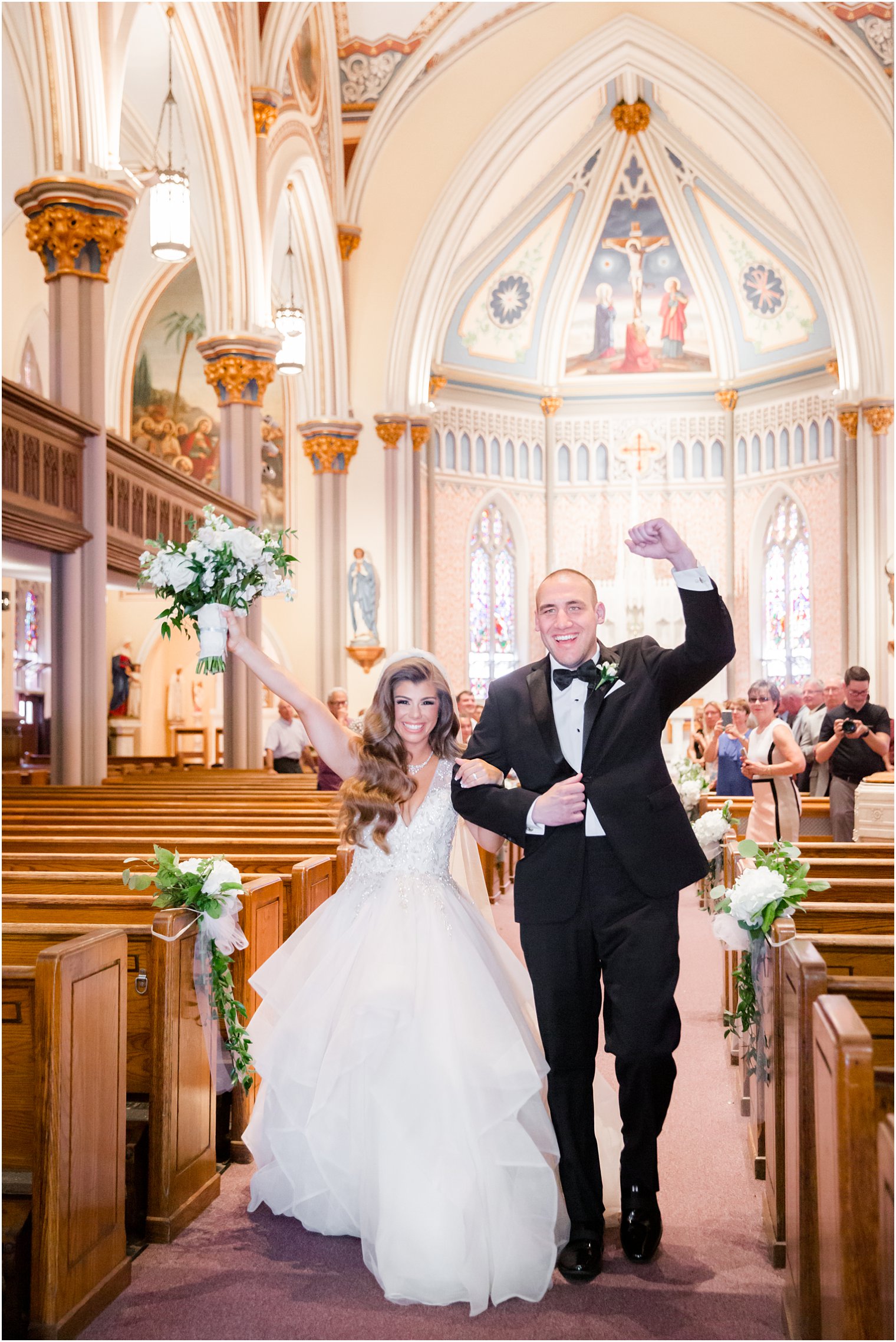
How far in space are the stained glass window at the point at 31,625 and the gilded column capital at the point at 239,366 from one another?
18.6ft

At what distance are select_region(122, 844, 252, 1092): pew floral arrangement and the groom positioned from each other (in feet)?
2.76

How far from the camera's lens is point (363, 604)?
1797cm

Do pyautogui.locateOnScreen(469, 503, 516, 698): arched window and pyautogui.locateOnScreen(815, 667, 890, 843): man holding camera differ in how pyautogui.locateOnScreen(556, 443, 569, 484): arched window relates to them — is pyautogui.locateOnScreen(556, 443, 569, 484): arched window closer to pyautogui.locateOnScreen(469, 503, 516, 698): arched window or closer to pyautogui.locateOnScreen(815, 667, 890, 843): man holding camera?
pyautogui.locateOnScreen(469, 503, 516, 698): arched window

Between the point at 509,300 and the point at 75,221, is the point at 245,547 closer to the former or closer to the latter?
the point at 75,221

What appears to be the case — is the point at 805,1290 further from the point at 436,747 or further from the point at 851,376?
the point at 851,376

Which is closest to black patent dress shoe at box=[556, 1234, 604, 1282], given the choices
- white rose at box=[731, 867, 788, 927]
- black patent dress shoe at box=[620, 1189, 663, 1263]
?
black patent dress shoe at box=[620, 1189, 663, 1263]

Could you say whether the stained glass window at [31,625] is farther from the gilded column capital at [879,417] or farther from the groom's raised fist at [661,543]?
the groom's raised fist at [661,543]

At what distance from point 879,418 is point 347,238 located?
8.05 meters

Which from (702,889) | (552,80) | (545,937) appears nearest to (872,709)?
(702,889)

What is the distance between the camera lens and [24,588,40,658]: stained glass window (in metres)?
17.4

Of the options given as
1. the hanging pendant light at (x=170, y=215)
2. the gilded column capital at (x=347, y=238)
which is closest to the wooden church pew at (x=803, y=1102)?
the hanging pendant light at (x=170, y=215)

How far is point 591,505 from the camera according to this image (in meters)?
22.3

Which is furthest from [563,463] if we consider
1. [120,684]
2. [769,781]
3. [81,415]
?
[769,781]

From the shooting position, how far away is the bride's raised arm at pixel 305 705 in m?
3.54
